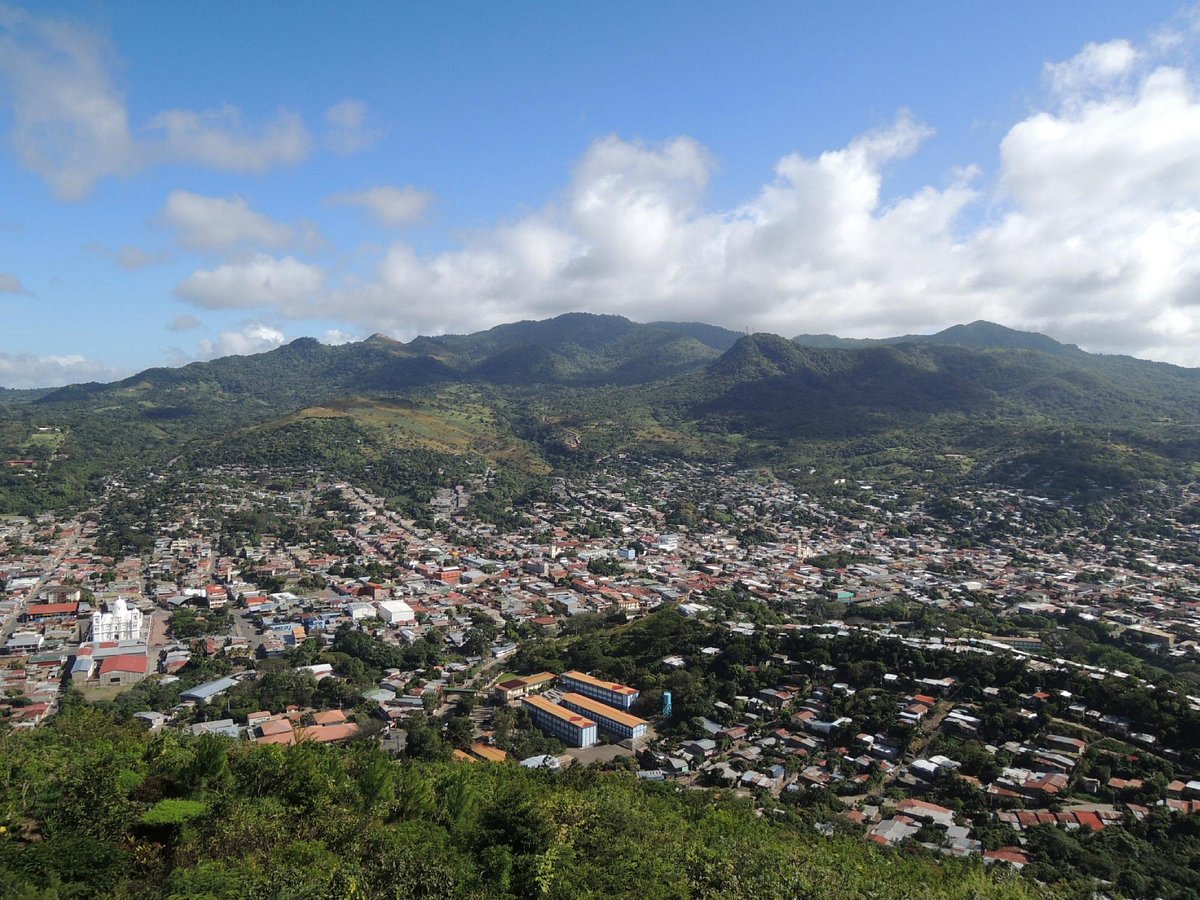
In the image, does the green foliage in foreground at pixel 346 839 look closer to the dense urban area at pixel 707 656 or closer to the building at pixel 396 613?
the dense urban area at pixel 707 656

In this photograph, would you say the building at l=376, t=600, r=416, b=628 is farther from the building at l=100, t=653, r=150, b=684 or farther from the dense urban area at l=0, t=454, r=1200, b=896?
the building at l=100, t=653, r=150, b=684

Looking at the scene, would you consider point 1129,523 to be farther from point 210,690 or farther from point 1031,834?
point 210,690

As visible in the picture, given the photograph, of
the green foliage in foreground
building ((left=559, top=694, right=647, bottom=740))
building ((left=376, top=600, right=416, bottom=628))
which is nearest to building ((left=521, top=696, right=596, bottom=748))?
building ((left=559, top=694, right=647, bottom=740))

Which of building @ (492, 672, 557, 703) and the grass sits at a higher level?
the grass

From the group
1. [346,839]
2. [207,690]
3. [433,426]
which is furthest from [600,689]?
[433,426]

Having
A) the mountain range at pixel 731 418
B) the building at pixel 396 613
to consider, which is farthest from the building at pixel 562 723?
the mountain range at pixel 731 418
